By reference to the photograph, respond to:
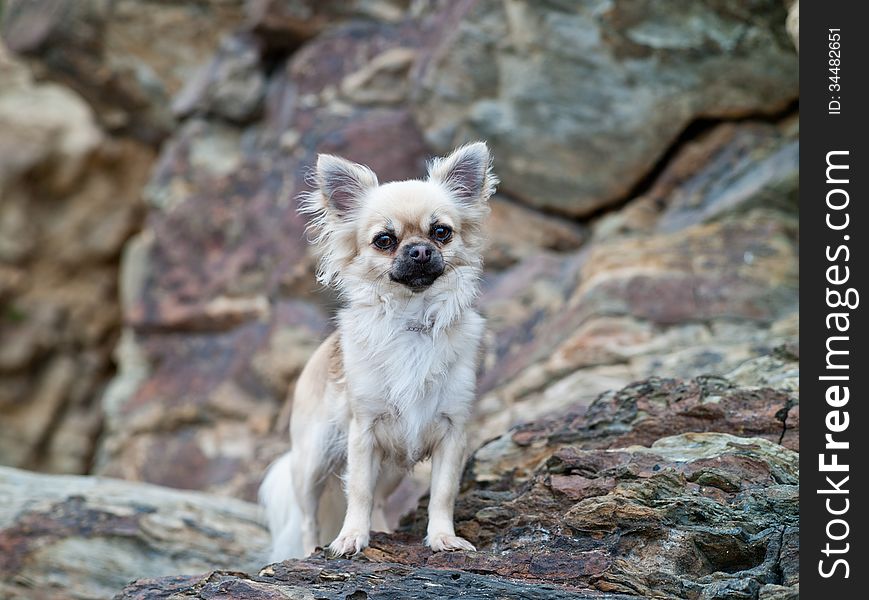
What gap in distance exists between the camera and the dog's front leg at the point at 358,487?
17.9 feet

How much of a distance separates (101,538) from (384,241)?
3.12 meters

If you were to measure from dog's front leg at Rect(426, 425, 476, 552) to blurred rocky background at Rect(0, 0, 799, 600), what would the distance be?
0.53ft

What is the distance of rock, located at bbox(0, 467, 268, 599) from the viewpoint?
7.11 metres

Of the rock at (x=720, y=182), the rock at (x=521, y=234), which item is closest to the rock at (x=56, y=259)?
the rock at (x=521, y=234)

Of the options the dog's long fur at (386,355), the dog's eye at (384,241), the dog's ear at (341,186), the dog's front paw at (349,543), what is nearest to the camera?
the dog's front paw at (349,543)

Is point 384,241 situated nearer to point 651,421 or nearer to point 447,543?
point 447,543

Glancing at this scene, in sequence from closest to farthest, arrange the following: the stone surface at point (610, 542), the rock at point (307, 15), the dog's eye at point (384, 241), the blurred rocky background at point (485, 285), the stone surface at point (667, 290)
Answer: the stone surface at point (610, 542) < the blurred rocky background at point (485, 285) < the dog's eye at point (384, 241) < the stone surface at point (667, 290) < the rock at point (307, 15)

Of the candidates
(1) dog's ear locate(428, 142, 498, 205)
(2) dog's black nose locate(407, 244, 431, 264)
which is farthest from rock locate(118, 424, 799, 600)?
(1) dog's ear locate(428, 142, 498, 205)

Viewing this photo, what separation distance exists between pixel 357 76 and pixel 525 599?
8.77 m

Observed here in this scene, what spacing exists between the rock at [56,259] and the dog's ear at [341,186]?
407 inches

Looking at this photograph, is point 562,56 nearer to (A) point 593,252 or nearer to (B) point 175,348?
(A) point 593,252

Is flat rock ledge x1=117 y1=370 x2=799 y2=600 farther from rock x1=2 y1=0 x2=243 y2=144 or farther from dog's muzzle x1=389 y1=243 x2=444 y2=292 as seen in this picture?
rock x1=2 y1=0 x2=243 y2=144

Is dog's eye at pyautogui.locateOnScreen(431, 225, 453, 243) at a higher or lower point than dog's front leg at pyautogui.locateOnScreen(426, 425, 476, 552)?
higher

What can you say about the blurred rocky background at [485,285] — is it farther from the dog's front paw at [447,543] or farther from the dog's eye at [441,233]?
the dog's eye at [441,233]
